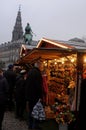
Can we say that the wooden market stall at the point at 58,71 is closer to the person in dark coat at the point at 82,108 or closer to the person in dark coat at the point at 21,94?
the person in dark coat at the point at 21,94

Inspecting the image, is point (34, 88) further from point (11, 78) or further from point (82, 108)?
point (11, 78)

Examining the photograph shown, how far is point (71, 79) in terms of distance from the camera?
10.0m

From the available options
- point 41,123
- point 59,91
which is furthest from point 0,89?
point 59,91

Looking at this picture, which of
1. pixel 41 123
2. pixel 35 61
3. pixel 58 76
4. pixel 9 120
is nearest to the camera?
pixel 41 123

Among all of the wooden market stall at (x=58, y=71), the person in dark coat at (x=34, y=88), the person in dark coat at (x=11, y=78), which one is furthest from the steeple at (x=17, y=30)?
the person in dark coat at (x=34, y=88)

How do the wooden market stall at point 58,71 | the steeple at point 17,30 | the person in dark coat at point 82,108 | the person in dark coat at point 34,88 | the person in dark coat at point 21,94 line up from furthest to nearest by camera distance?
the steeple at point 17,30 < the person in dark coat at point 21,94 < the wooden market stall at point 58,71 < the person in dark coat at point 34,88 < the person in dark coat at point 82,108

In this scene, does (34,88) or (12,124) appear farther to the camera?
(12,124)

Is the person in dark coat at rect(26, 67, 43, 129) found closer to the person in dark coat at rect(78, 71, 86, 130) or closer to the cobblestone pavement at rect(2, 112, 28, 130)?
the cobblestone pavement at rect(2, 112, 28, 130)

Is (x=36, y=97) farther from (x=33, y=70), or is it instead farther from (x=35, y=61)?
(x=35, y=61)

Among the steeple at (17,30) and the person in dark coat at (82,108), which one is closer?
the person in dark coat at (82,108)

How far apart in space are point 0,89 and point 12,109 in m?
5.10

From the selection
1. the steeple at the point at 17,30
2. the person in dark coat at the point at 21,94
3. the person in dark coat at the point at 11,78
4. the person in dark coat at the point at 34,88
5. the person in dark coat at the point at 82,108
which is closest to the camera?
the person in dark coat at the point at 82,108

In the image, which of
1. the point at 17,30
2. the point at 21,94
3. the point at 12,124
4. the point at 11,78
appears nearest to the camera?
the point at 12,124

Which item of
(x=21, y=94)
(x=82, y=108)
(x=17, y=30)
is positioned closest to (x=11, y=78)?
(x=21, y=94)
